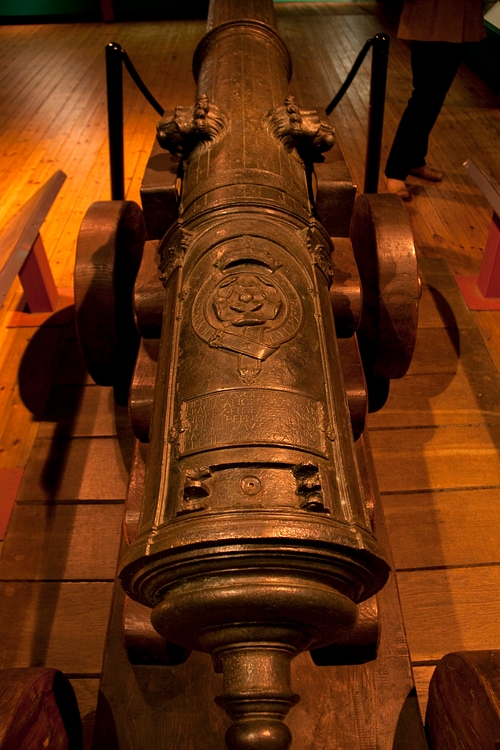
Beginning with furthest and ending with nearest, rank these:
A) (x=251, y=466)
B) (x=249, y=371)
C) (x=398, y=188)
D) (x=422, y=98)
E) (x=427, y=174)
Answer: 1. (x=427, y=174)
2. (x=398, y=188)
3. (x=422, y=98)
4. (x=249, y=371)
5. (x=251, y=466)

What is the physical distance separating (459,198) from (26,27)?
454cm

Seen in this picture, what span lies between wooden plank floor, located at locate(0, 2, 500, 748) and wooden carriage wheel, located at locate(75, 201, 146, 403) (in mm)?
209

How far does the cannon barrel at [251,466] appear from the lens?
3.28 ft

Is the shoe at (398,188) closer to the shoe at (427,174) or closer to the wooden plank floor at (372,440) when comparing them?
the wooden plank floor at (372,440)

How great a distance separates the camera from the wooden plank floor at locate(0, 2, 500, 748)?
1.78 meters

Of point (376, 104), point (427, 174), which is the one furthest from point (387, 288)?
point (427, 174)

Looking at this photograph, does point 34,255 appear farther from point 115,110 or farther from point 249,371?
point 249,371

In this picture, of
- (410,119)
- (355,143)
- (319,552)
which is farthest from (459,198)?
(319,552)

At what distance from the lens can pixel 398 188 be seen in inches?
138

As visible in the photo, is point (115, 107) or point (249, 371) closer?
point (249, 371)

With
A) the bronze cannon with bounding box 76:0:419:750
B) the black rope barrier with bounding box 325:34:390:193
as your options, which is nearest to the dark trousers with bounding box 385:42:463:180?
the black rope barrier with bounding box 325:34:390:193

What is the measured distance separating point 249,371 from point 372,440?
113 cm

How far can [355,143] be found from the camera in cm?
400

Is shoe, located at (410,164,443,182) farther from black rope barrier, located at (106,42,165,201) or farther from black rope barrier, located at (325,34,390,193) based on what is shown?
black rope barrier, located at (106,42,165,201)
